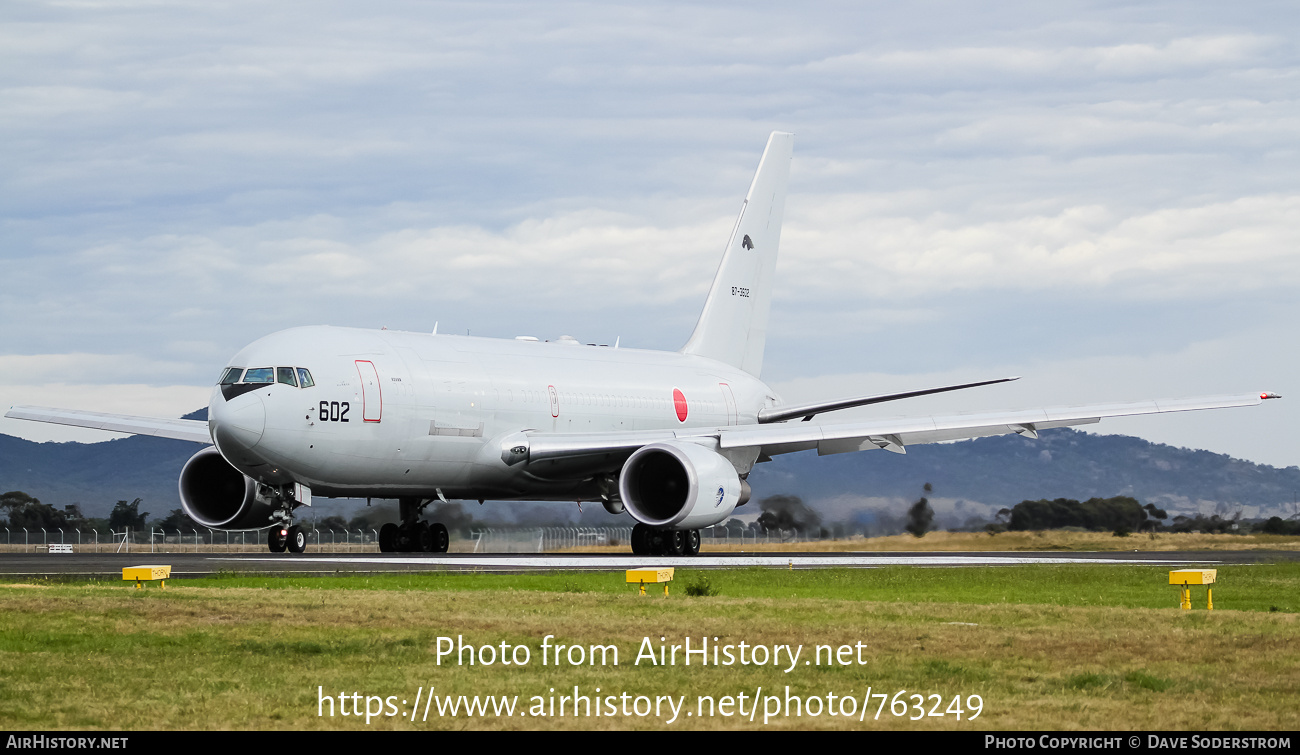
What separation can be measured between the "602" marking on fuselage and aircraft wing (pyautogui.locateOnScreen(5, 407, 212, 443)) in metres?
5.41

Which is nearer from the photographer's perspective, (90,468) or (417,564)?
(417,564)

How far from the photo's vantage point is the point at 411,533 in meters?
32.9

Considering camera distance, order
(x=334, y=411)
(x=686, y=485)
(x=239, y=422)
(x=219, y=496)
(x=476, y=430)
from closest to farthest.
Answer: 1. (x=239, y=422)
2. (x=334, y=411)
3. (x=476, y=430)
4. (x=686, y=485)
5. (x=219, y=496)

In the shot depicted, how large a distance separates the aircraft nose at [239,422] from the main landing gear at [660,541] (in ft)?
26.2

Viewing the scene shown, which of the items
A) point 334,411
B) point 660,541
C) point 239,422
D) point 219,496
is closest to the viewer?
point 239,422

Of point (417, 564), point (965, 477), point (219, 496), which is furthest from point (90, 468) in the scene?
point (417, 564)

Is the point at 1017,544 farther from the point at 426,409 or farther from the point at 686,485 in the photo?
the point at 426,409

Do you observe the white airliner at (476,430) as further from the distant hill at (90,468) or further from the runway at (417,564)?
the distant hill at (90,468)

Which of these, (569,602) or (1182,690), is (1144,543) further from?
(1182,690)

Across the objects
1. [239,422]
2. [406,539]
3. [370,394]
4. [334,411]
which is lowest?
[406,539]

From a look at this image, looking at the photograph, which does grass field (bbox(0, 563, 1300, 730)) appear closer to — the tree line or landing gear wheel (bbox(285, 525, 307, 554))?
landing gear wheel (bbox(285, 525, 307, 554))

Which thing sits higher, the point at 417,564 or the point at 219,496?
the point at 219,496

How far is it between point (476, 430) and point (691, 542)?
4847mm
